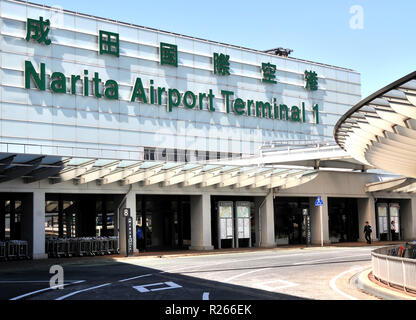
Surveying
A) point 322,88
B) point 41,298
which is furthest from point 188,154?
point 41,298

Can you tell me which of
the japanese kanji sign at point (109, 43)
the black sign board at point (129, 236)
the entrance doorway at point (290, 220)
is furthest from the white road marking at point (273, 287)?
the japanese kanji sign at point (109, 43)

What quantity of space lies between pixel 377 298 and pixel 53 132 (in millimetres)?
31083

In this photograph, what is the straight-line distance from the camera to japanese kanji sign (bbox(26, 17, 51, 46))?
3909cm

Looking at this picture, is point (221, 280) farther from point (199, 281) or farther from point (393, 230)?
point (393, 230)

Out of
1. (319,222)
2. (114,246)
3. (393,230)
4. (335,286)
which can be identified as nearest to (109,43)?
(114,246)

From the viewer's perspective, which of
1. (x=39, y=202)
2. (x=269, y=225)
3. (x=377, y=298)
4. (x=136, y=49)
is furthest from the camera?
(x=136, y=49)

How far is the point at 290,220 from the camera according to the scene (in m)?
40.9

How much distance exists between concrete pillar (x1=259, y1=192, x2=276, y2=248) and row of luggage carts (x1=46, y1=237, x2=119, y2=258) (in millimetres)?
9972

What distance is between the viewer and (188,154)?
1843 inches

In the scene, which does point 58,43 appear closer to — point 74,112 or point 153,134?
point 74,112

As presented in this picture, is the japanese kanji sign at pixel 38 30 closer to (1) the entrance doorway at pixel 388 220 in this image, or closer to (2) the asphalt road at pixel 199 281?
(2) the asphalt road at pixel 199 281

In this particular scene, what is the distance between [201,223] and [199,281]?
17658 millimetres

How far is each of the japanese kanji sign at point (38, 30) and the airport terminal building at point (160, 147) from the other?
8cm

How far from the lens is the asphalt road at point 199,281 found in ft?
45.4
